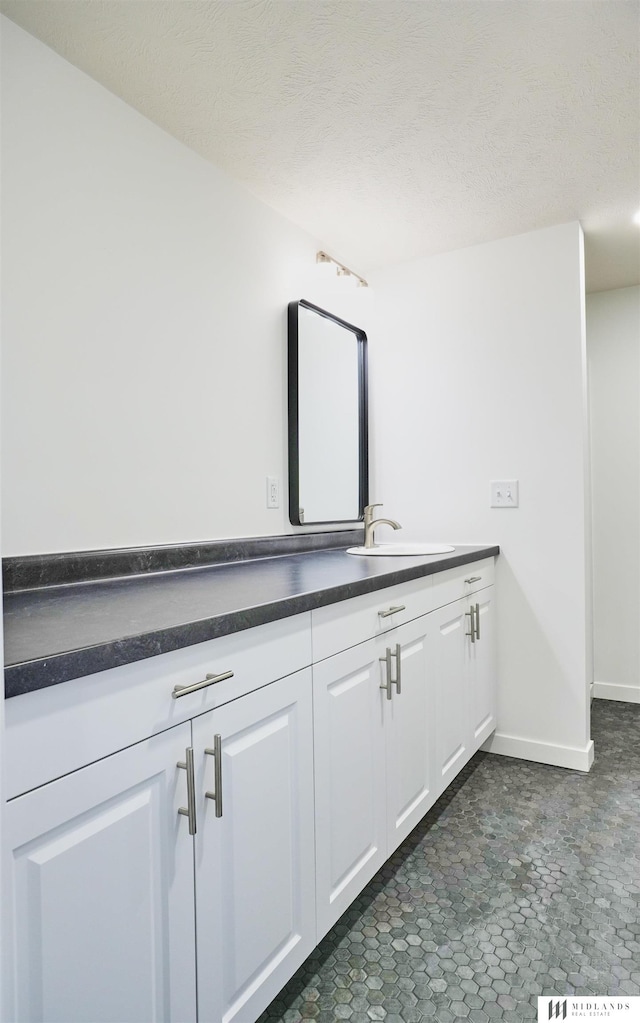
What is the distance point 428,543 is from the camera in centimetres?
265

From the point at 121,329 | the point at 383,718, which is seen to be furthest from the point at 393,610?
the point at 121,329

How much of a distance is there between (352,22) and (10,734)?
5.21ft

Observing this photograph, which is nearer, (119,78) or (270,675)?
(270,675)

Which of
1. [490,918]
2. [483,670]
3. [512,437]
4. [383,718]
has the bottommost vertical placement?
[490,918]

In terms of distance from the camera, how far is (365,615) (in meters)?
1.45

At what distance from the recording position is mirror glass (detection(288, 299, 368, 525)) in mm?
2258

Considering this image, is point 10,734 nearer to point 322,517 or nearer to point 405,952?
point 405,952

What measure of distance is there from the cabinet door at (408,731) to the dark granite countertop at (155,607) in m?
0.19

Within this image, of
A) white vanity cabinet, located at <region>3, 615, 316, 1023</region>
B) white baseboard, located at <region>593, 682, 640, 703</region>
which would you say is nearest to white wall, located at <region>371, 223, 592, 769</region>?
white baseboard, located at <region>593, 682, 640, 703</region>

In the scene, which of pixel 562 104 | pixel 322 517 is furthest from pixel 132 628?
pixel 562 104

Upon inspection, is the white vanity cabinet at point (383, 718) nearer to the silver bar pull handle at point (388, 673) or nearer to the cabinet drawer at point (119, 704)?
the silver bar pull handle at point (388, 673)

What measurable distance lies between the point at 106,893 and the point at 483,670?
1821mm

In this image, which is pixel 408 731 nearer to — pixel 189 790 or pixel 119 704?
pixel 189 790

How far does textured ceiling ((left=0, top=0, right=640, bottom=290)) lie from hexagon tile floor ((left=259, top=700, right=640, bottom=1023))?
7.06ft
